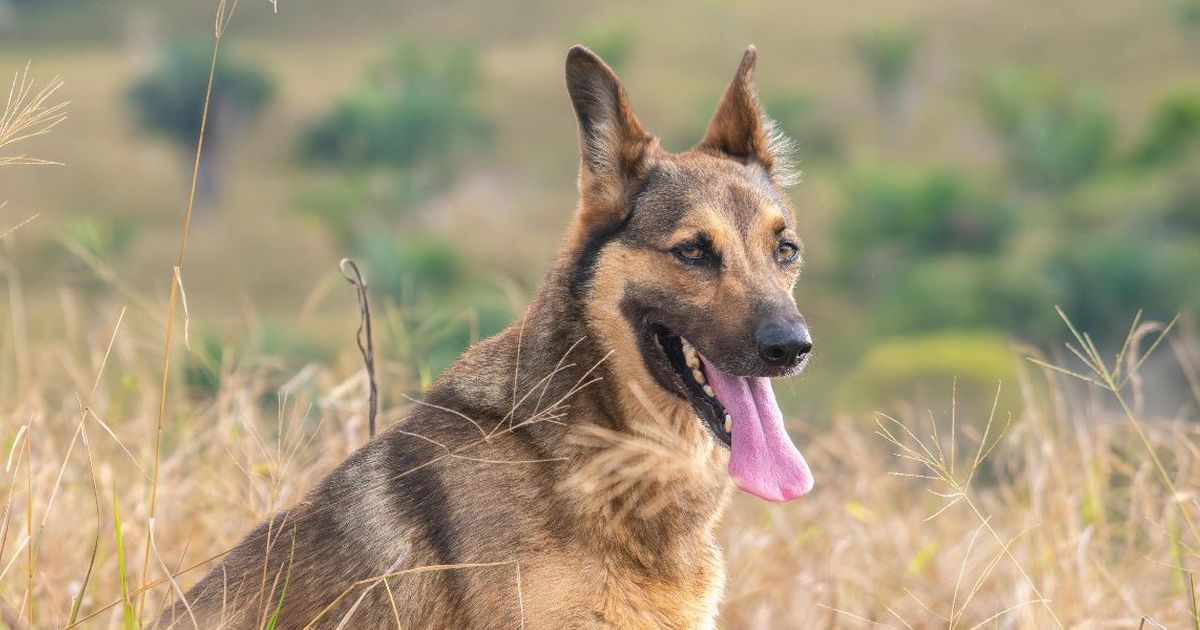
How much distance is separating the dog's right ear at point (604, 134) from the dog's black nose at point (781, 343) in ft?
2.57

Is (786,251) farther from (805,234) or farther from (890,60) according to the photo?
(890,60)

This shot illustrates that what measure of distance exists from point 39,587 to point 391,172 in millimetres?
85770

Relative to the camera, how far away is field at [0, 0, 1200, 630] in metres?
5.73

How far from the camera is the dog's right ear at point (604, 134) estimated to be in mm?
4316

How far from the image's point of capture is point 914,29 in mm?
99062

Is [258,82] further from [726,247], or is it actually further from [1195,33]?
[726,247]

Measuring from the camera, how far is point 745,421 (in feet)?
13.3

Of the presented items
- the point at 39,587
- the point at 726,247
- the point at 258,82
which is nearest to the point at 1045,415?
the point at 726,247

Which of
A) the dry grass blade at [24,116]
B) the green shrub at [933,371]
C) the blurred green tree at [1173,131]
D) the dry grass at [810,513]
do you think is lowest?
the blurred green tree at [1173,131]

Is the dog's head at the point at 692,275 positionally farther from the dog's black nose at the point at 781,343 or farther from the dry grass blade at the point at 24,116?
the dry grass blade at the point at 24,116

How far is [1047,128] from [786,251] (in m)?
86.1

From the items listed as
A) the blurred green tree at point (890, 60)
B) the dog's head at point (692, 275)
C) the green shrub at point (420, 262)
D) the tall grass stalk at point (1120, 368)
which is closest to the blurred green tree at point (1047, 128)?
the blurred green tree at point (890, 60)

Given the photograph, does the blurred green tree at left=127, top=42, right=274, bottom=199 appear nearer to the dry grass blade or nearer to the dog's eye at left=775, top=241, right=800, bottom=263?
the dog's eye at left=775, top=241, right=800, bottom=263

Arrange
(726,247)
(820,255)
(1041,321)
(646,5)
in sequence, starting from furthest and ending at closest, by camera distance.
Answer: (646,5) → (820,255) → (1041,321) → (726,247)
